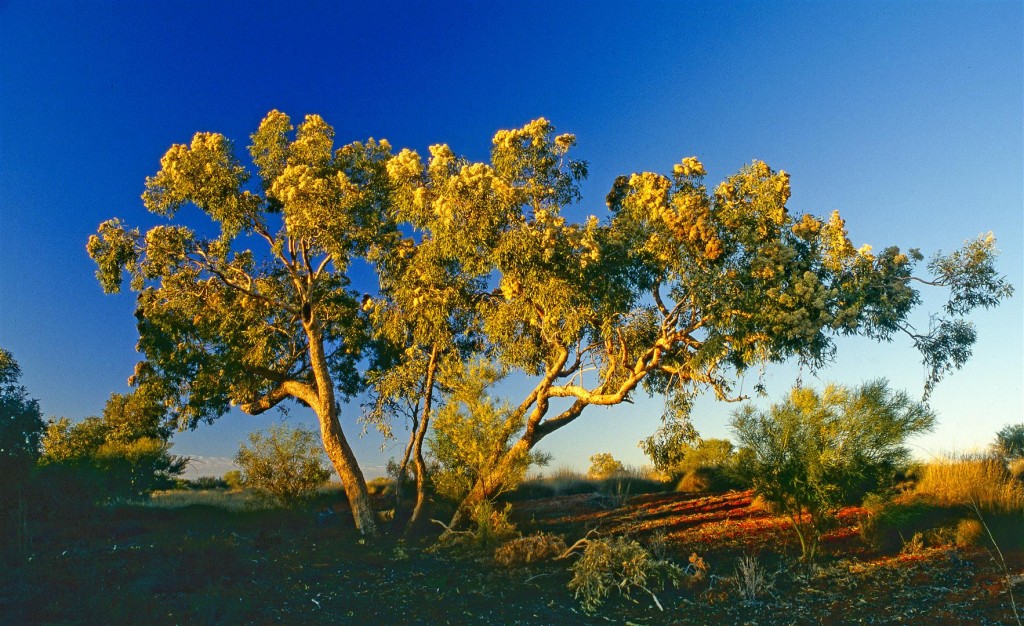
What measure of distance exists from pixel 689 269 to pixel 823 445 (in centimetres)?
370

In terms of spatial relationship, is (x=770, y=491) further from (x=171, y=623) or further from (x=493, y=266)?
(x=171, y=623)

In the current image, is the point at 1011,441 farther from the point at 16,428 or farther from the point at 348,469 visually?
the point at 16,428

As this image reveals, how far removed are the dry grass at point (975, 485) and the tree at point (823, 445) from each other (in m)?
2.18

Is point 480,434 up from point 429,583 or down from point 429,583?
up

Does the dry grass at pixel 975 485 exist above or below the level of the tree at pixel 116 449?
below

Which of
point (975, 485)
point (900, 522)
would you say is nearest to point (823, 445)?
point (900, 522)

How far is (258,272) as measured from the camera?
17547mm

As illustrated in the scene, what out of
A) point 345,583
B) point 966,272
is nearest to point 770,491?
point 966,272

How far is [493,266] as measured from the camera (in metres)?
13.3

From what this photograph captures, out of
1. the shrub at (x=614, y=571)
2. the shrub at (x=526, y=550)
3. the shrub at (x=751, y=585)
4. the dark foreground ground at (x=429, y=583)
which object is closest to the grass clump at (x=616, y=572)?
the shrub at (x=614, y=571)

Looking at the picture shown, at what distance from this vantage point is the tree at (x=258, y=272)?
51.7ft

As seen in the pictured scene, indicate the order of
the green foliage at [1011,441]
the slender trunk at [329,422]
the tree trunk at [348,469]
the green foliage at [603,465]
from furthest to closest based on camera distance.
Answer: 1. the green foliage at [603,465]
2. the green foliage at [1011,441]
3. the slender trunk at [329,422]
4. the tree trunk at [348,469]

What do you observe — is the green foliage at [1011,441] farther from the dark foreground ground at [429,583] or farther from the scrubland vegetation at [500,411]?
the dark foreground ground at [429,583]

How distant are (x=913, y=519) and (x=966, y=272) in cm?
459
